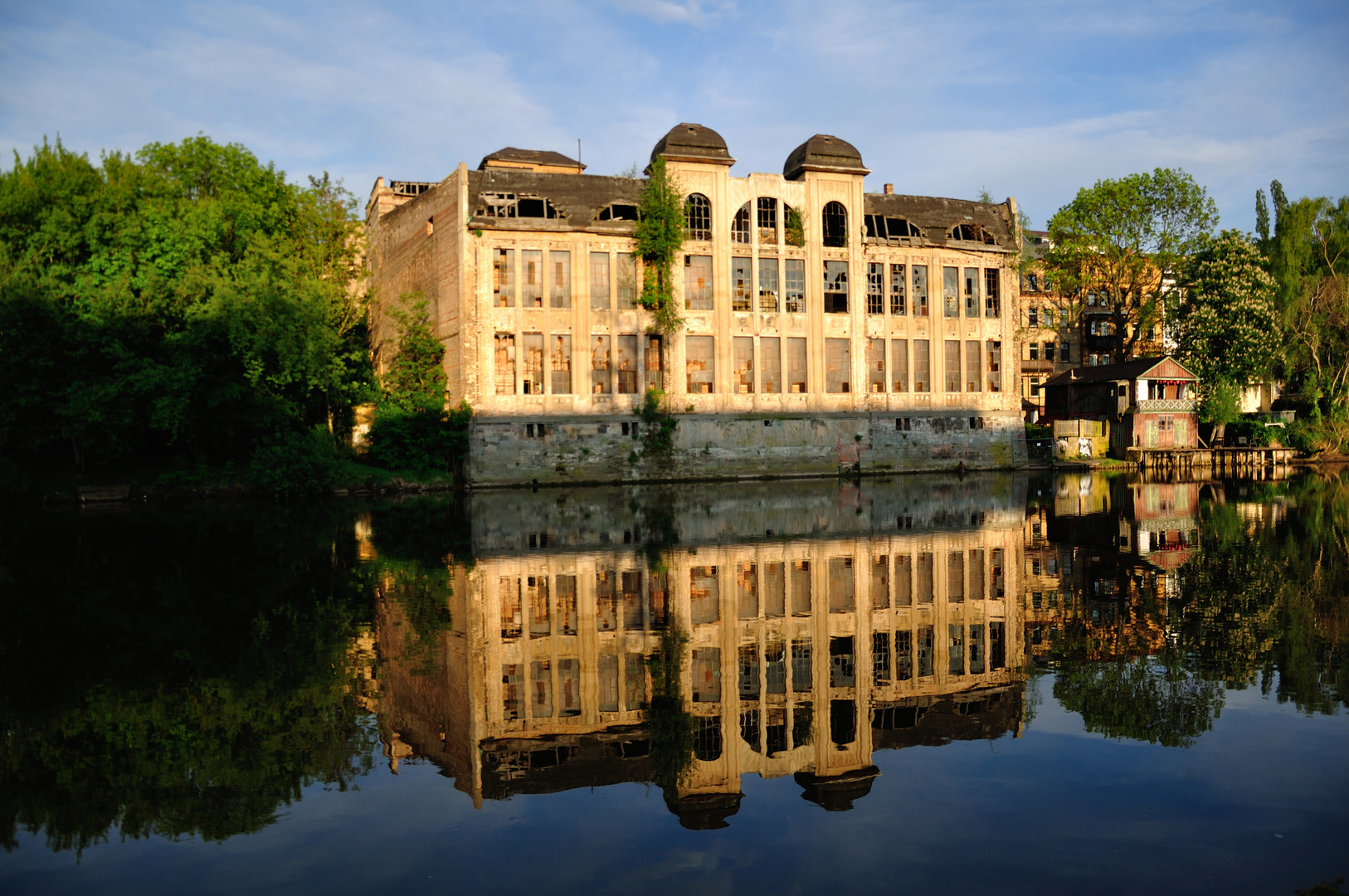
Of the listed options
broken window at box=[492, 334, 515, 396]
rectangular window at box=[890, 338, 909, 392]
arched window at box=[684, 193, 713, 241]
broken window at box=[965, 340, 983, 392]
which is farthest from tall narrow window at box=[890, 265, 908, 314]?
broken window at box=[492, 334, 515, 396]

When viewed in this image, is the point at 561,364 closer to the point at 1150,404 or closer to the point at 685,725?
the point at 1150,404

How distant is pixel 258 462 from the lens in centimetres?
3788

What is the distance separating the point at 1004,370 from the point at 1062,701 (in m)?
46.3

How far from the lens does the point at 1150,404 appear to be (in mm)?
58156

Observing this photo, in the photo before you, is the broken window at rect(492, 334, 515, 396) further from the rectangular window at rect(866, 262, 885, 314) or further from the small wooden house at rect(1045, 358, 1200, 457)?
the small wooden house at rect(1045, 358, 1200, 457)

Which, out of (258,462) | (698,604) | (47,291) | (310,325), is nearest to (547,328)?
(310,325)

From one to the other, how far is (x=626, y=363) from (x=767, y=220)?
10.3 meters

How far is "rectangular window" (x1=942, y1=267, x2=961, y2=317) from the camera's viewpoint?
170 ft

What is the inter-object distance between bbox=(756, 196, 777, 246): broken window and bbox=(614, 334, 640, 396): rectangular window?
335 inches

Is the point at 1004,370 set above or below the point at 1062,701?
above

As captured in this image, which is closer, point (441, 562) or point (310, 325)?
point (441, 562)

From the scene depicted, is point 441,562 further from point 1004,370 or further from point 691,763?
point 1004,370

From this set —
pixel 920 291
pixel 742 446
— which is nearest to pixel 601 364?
pixel 742 446

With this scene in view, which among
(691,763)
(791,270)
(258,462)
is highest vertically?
(791,270)
